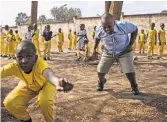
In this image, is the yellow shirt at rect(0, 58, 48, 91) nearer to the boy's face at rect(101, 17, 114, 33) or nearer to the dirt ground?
the dirt ground

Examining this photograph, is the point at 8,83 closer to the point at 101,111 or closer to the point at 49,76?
the point at 101,111

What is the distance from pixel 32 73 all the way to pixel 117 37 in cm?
251

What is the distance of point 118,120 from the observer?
190 inches

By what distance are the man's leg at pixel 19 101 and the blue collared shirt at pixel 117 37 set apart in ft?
7.53

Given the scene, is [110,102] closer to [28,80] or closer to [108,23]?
[108,23]

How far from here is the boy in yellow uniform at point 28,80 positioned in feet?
11.6

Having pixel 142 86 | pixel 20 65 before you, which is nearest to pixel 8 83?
pixel 142 86

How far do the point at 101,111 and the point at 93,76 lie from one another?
365cm

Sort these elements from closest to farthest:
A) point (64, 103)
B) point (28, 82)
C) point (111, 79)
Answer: point (28, 82) < point (64, 103) < point (111, 79)

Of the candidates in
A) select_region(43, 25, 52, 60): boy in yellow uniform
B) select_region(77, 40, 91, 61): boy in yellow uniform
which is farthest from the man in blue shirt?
select_region(43, 25, 52, 60): boy in yellow uniform

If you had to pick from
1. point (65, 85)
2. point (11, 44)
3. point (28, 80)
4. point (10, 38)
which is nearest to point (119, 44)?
point (28, 80)

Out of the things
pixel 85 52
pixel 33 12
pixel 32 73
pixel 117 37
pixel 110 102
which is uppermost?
pixel 33 12

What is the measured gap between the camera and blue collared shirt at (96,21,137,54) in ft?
19.3

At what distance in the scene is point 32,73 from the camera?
3818mm
